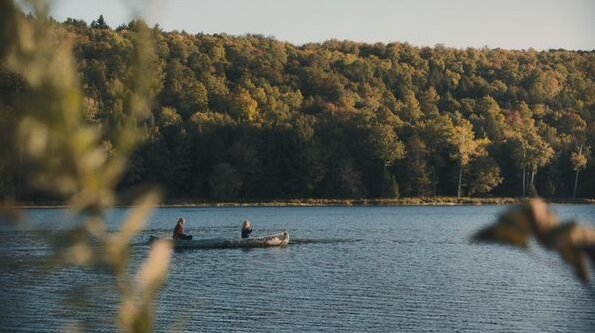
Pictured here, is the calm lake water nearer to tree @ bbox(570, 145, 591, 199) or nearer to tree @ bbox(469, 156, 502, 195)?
tree @ bbox(469, 156, 502, 195)

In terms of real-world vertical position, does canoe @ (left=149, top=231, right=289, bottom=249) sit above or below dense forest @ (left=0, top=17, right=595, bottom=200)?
below

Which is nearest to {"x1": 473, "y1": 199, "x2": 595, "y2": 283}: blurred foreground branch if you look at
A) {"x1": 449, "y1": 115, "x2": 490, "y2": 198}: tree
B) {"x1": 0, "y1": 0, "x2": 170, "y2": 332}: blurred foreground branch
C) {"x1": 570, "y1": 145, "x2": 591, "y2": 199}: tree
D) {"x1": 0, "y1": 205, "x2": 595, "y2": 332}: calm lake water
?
{"x1": 0, "y1": 0, "x2": 170, "y2": 332}: blurred foreground branch

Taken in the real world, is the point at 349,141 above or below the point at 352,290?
above

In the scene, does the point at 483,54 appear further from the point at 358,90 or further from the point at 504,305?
the point at 504,305

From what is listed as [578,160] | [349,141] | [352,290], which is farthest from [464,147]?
[352,290]

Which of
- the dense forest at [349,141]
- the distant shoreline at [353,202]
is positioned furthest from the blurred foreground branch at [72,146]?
the distant shoreline at [353,202]

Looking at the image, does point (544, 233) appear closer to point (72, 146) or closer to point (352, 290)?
point (72, 146)

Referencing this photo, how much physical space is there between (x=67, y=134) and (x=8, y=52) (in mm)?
158

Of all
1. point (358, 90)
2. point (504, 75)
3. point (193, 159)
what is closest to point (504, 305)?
point (193, 159)

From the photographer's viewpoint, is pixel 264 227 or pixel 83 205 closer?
pixel 83 205

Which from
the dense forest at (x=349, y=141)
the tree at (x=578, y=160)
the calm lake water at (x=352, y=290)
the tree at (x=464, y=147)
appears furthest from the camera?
the tree at (x=464, y=147)

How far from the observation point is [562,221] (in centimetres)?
104

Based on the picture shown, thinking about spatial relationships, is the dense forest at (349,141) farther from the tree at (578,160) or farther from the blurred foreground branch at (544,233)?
the blurred foreground branch at (544,233)

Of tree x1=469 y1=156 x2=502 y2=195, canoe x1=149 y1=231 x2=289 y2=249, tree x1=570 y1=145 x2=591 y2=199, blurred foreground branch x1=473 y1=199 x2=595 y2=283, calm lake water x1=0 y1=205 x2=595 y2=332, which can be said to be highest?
tree x1=570 y1=145 x2=591 y2=199
